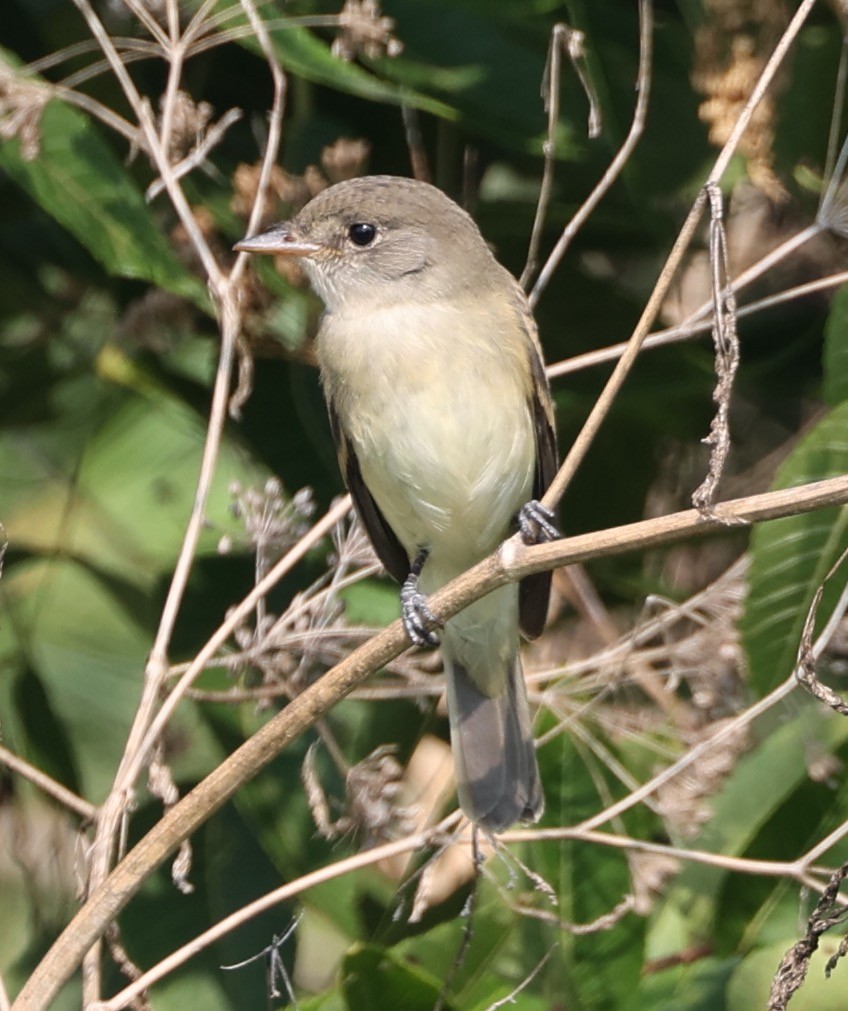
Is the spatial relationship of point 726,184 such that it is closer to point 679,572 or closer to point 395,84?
point 395,84

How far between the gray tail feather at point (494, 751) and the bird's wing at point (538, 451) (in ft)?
0.33

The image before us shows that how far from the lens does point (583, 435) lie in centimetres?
200

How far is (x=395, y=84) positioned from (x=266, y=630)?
3.57ft

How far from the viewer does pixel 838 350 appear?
2877mm

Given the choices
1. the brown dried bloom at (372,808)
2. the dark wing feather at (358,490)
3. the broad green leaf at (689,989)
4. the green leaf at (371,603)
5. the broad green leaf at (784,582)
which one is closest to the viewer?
the broad green leaf at (689,989)

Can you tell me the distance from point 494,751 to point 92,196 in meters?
1.28

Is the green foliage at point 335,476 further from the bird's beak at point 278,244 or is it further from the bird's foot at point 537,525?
the bird's foot at point 537,525

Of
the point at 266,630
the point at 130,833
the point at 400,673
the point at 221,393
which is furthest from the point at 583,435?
the point at 130,833

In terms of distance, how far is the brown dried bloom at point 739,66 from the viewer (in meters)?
2.80

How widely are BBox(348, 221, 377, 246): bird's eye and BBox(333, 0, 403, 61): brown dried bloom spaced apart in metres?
0.41

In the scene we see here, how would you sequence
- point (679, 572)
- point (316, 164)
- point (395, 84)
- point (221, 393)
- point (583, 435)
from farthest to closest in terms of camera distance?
point (679, 572) → point (316, 164) → point (395, 84) → point (221, 393) → point (583, 435)

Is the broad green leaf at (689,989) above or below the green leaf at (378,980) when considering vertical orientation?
below

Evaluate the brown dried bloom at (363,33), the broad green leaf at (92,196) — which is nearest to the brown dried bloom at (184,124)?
the broad green leaf at (92,196)

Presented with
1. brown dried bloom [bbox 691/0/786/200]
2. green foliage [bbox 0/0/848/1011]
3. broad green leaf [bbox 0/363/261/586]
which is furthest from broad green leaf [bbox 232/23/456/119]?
broad green leaf [bbox 0/363/261/586]
